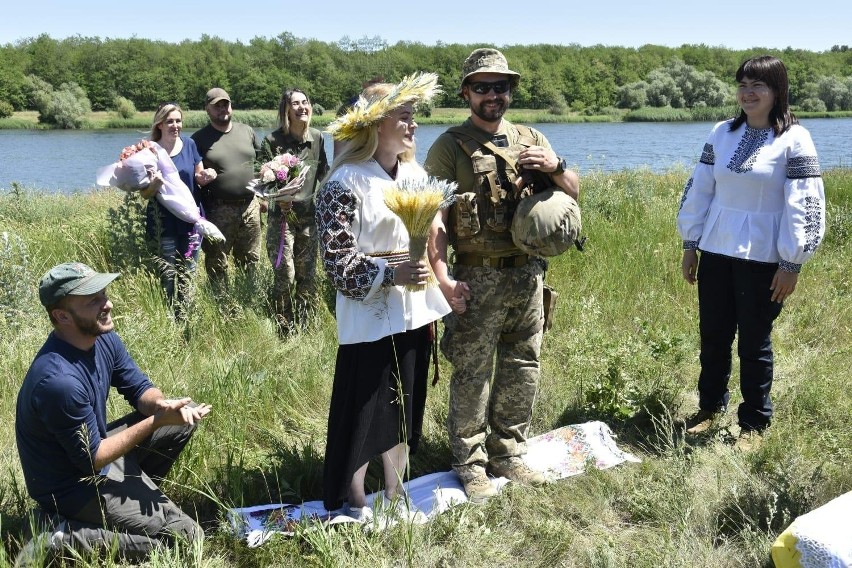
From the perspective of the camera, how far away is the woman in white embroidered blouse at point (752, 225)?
3523 millimetres

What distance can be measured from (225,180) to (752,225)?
13.6 feet

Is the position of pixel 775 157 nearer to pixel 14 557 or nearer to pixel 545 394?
pixel 545 394

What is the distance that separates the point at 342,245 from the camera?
112 inches

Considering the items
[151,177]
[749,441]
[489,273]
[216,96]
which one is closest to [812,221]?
[749,441]

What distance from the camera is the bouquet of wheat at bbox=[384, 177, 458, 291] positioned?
106 inches

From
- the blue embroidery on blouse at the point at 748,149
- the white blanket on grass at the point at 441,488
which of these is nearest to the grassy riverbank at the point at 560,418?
the white blanket on grass at the point at 441,488

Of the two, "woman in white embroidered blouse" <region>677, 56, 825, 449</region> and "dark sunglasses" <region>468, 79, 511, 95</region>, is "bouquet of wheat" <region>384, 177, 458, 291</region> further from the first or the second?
"woman in white embroidered blouse" <region>677, 56, 825, 449</region>

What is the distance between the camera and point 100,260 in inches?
254

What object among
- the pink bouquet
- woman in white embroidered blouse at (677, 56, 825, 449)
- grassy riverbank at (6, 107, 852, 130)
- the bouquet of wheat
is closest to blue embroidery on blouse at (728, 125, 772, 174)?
woman in white embroidered blouse at (677, 56, 825, 449)

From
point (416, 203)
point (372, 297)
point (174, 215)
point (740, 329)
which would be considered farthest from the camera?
point (174, 215)

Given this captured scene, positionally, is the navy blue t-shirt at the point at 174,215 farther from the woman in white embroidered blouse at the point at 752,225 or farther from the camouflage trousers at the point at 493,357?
the woman in white embroidered blouse at the point at 752,225

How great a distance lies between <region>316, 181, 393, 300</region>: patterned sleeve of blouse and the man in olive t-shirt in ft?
10.4

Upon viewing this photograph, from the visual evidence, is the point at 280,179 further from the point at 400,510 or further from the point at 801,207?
the point at 801,207

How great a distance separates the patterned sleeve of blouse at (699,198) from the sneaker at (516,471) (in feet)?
5.24
